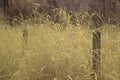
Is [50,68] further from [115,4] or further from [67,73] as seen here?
[115,4]

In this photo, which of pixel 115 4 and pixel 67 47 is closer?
pixel 67 47

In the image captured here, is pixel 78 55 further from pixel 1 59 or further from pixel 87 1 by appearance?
pixel 87 1

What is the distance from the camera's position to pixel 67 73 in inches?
125

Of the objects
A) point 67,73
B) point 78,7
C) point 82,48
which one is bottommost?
point 67,73

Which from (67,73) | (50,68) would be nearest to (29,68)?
(50,68)

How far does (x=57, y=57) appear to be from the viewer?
336 cm

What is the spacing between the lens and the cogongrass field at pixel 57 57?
3.21 metres

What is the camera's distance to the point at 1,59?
383 centimetres

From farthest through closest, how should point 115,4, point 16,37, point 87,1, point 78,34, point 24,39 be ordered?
point 87,1, point 115,4, point 16,37, point 24,39, point 78,34

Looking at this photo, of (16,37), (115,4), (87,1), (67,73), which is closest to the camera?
(67,73)

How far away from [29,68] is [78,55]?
65cm

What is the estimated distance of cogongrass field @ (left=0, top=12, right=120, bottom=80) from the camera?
10.5 feet

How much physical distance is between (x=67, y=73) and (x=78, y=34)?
2.59 ft

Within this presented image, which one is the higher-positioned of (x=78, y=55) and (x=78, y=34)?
(x=78, y=34)
